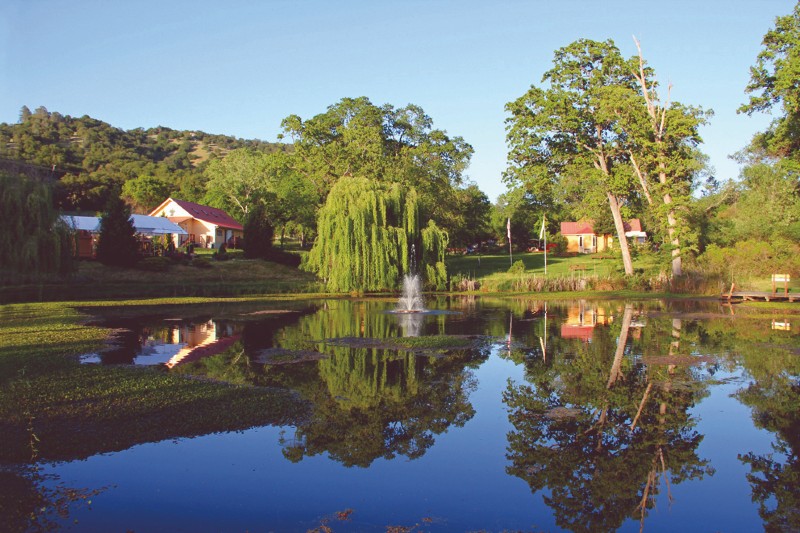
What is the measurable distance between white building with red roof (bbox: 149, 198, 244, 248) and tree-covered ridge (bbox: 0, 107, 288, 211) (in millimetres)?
9717

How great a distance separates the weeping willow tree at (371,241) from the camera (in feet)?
113

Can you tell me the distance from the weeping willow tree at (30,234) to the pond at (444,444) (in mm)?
15513

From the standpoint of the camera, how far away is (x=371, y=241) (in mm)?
34656

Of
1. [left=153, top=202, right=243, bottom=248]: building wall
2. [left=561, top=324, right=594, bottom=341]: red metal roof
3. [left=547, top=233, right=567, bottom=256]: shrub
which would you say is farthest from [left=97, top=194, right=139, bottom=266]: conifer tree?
[left=547, top=233, right=567, bottom=256]: shrub

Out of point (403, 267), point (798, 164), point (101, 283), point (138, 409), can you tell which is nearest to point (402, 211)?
point (403, 267)

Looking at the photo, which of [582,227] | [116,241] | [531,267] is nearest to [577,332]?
[116,241]

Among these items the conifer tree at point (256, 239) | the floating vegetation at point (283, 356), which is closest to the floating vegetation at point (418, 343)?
the floating vegetation at point (283, 356)

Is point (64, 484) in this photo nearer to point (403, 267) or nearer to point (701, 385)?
point (701, 385)

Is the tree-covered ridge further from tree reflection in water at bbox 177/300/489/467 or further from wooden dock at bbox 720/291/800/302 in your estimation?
wooden dock at bbox 720/291/800/302

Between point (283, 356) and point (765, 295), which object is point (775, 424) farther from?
point (765, 295)

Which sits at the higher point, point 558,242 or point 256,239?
point 558,242

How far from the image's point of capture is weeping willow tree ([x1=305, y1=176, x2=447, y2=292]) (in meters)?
34.4

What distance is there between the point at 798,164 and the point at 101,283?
1488 inches

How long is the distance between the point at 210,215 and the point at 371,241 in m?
34.5
